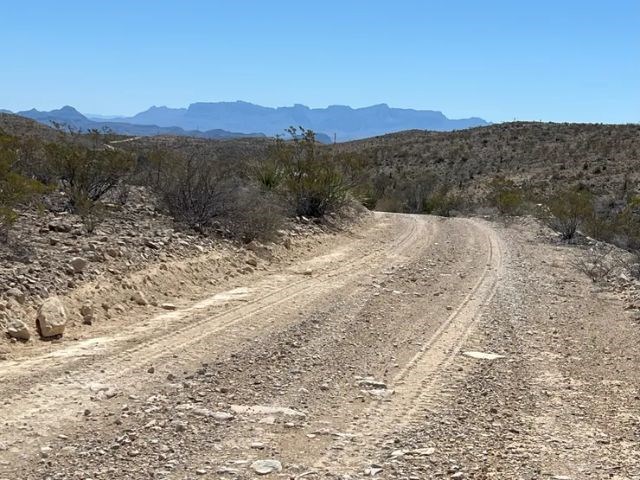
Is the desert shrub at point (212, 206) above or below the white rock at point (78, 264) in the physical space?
above

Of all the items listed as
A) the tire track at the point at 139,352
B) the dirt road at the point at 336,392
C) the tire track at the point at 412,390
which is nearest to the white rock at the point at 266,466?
the dirt road at the point at 336,392

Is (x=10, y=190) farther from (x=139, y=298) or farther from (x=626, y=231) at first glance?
(x=626, y=231)

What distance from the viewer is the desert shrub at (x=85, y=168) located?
13820mm

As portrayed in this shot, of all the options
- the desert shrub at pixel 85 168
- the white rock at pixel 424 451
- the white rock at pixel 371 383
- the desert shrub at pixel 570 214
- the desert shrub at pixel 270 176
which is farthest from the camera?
the desert shrub at pixel 570 214

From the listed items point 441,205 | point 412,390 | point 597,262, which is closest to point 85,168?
point 412,390

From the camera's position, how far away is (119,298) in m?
8.97

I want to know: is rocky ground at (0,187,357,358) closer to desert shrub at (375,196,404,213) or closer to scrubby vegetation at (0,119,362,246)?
scrubby vegetation at (0,119,362,246)

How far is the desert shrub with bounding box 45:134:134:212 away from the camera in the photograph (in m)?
13.8

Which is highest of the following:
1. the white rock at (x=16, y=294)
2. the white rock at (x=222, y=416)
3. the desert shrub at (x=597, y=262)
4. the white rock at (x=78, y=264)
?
the white rock at (x=78, y=264)

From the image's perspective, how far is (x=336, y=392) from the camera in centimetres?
610

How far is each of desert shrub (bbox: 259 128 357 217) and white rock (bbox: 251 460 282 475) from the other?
14.2 metres

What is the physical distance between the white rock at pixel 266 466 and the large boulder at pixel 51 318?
12.6 feet

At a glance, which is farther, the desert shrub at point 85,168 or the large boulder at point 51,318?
the desert shrub at point 85,168

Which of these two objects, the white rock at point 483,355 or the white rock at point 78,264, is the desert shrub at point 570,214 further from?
the white rock at point 78,264
